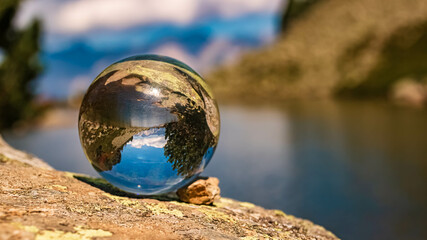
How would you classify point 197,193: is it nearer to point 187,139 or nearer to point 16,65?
point 187,139

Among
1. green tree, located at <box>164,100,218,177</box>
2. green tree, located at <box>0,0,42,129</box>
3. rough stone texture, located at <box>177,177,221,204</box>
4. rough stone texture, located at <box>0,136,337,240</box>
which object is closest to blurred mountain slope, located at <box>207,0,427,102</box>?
green tree, located at <box>0,0,42,129</box>

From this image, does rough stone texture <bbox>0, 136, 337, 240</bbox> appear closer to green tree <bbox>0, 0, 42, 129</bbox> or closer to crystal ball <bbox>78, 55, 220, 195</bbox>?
crystal ball <bbox>78, 55, 220, 195</bbox>

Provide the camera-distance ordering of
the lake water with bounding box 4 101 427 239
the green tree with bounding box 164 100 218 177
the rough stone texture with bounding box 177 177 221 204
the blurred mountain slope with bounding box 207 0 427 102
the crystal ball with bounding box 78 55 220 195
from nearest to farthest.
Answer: the crystal ball with bounding box 78 55 220 195 → the green tree with bounding box 164 100 218 177 → the rough stone texture with bounding box 177 177 221 204 → the lake water with bounding box 4 101 427 239 → the blurred mountain slope with bounding box 207 0 427 102

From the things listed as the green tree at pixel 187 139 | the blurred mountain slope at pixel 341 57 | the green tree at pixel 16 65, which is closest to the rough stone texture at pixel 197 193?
the green tree at pixel 187 139

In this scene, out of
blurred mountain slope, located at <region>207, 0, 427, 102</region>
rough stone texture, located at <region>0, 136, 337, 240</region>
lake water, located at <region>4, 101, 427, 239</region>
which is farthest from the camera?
blurred mountain slope, located at <region>207, 0, 427, 102</region>

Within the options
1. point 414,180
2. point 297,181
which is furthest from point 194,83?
point 414,180
